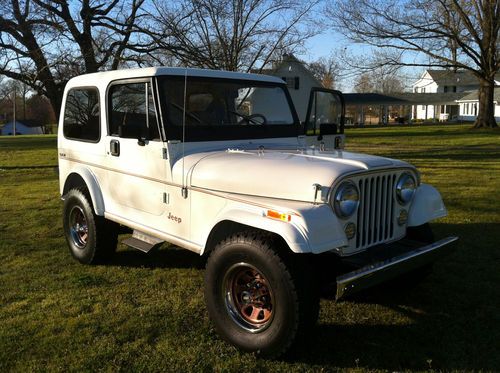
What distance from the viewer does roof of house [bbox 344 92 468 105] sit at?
56.5m

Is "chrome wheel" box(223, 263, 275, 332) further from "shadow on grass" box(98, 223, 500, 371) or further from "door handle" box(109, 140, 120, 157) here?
"door handle" box(109, 140, 120, 157)

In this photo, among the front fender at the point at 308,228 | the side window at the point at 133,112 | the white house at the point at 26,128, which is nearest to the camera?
the front fender at the point at 308,228

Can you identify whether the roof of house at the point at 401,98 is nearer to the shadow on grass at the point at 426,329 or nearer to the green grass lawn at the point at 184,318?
the green grass lawn at the point at 184,318

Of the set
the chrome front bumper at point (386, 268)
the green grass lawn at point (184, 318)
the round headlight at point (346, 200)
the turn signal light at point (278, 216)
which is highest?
the round headlight at point (346, 200)

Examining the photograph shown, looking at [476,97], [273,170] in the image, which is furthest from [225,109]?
[476,97]

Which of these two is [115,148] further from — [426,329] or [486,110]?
[486,110]

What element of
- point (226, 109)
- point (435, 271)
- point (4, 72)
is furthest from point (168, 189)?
point (4, 72)

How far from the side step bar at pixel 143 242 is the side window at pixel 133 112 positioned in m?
0.91

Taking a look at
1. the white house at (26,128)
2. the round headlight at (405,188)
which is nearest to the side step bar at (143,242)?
the round headlight at (405,188)

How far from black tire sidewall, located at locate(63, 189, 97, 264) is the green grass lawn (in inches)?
5.2

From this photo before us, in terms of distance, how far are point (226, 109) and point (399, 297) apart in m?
2.33

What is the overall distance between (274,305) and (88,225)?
272 centimetres

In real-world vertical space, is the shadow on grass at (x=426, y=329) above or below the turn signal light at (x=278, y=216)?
below

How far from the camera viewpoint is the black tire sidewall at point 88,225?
5.11m
